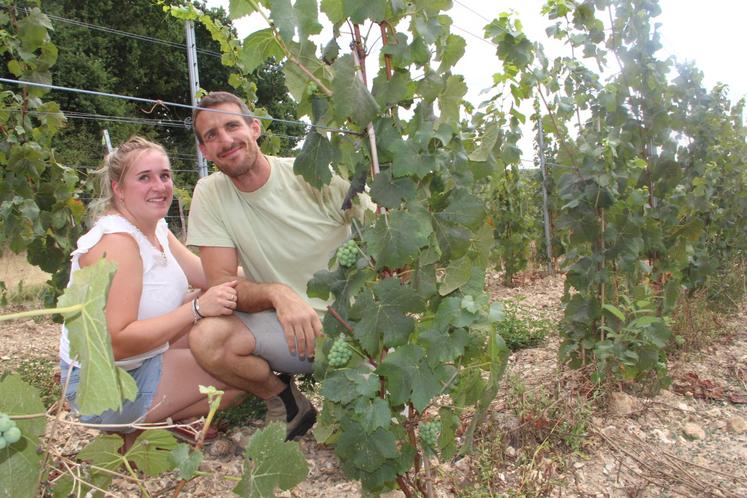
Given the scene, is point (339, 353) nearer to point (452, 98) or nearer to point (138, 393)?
point (452, 98)

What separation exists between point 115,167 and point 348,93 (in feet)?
4.22

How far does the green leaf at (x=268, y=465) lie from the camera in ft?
3.15

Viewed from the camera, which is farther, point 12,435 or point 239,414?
point 239,414

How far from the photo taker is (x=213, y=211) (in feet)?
8.00

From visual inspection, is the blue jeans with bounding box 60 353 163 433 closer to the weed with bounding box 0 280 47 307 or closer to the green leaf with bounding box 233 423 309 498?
the green leaf with bounding box 233 423 309 498

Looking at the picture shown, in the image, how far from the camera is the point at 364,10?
1.30 metres

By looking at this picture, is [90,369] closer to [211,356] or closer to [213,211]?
[211,356]

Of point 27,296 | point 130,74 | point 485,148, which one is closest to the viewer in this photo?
point 485,148

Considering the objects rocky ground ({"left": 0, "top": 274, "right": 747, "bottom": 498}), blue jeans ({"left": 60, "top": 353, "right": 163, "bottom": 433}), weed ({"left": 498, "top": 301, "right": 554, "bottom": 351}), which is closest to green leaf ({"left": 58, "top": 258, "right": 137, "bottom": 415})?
rocky ground ({"left": 0, "top": 274, "right": 747, "bottom": 498})

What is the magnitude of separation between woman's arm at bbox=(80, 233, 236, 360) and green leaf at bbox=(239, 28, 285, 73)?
91cm

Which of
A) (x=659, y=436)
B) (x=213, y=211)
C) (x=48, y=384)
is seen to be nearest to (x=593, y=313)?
(x=659, y=436)

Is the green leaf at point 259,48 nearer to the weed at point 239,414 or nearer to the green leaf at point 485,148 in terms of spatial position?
the green leaf at point 485,148

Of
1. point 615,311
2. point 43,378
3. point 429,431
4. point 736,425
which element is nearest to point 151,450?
point 429,431

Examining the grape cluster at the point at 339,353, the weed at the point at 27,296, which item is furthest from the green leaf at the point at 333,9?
the weed at the point at 27,296
